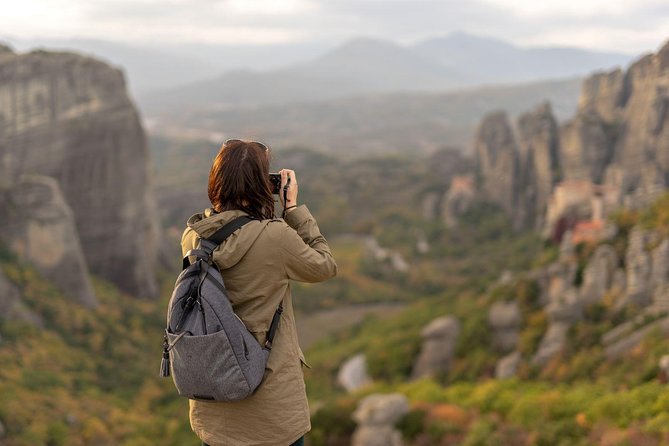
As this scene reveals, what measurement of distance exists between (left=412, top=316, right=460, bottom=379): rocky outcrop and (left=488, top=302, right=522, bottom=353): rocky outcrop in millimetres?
1827

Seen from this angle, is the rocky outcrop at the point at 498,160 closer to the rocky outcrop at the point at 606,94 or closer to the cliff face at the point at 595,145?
the cliff face at the point at 595,145

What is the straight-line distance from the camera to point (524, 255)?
48469 millimetres

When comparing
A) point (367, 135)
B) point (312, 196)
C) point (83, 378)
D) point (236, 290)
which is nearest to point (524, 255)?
point (83, 378)

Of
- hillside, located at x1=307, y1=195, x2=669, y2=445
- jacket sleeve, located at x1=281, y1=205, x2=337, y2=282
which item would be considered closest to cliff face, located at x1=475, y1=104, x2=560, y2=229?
hillside, located at x1=307, y1=195, x2=669, y2=445

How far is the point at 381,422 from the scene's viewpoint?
530 inches

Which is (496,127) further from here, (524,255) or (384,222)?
(524,255)

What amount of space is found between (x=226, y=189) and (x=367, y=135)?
598 ft

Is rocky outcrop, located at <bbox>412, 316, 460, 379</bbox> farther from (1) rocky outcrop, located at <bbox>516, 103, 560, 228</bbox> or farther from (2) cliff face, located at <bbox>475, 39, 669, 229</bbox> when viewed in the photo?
(1) rocky outcrop, located at <bbox>516, 103, 560, 228</bbox>

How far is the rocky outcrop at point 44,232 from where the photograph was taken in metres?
27.1

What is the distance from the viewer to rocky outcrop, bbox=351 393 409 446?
1315 cm

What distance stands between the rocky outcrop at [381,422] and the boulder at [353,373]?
41.6 ft

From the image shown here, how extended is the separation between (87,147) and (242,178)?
3176 cm

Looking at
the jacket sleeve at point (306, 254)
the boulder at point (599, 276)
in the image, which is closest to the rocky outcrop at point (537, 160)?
the boulder at point (599, 276)

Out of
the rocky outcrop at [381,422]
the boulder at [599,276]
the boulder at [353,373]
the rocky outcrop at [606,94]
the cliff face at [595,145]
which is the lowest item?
the boulder at [353,373]
